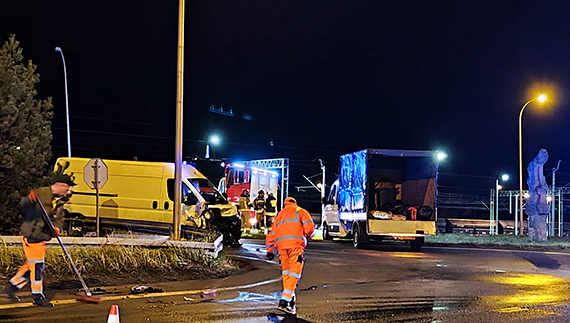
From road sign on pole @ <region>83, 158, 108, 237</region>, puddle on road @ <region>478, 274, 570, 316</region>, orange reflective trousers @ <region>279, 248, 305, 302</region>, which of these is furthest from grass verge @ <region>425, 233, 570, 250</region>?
orange reflective trousers @ <region>279, 248, 305, 302</region>

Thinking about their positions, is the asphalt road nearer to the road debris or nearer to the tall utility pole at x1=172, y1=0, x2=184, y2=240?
the road debris

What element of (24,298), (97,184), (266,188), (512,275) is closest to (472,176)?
(266,188)

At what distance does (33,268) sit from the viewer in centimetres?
819

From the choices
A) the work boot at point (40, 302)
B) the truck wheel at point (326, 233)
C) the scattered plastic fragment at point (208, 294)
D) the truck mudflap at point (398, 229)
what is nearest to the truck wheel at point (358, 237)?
the truck mudflap at point (398, 229)

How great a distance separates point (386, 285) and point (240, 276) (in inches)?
119

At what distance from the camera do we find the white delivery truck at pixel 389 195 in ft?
64.2

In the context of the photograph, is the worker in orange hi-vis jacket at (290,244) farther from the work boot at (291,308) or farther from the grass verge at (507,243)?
the grass verge at (507,243)

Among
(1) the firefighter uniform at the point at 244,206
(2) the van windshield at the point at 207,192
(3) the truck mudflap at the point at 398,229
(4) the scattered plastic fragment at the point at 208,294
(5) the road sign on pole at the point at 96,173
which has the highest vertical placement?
(5) the road sign on pole at the point at 96,173

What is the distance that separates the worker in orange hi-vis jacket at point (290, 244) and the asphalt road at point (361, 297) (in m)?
0.31

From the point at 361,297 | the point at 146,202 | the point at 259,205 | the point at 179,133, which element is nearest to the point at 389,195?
the point at 259,205

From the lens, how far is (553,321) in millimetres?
8219

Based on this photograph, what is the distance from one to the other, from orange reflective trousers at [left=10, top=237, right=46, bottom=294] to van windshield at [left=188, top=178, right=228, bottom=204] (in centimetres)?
979

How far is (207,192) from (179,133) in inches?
197

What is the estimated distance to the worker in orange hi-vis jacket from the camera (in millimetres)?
8430
